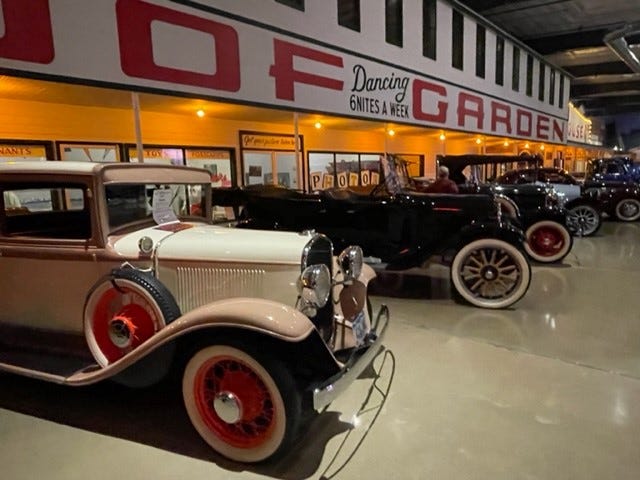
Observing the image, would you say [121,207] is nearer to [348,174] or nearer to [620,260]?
[620,260]

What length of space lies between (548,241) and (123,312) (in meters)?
6.58

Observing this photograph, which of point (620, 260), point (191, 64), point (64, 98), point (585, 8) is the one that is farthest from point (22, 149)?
point (585, 8)

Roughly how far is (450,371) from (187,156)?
6590 millimetres

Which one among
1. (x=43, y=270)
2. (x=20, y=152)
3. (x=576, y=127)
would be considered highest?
(x=576, y=127)

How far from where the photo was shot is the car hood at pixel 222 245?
2574mm

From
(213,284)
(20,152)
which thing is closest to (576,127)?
(20,152)

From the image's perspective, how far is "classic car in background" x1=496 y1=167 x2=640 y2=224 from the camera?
9.70 m

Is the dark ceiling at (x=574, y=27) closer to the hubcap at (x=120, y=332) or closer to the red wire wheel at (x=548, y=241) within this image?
the red wire wheel at (x=548, y=241)

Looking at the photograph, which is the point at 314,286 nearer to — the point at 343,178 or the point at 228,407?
the point at 228,407

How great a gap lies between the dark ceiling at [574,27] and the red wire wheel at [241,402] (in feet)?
47.5

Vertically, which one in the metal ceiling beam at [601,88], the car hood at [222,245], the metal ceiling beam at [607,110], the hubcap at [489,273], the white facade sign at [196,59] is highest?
the metal ceiling beam at [607,110]

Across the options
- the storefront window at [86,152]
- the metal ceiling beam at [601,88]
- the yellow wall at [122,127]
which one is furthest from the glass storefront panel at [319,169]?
the metal ceiling beam at [601,88]

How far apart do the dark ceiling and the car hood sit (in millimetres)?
13709

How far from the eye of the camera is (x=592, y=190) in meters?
9.98
